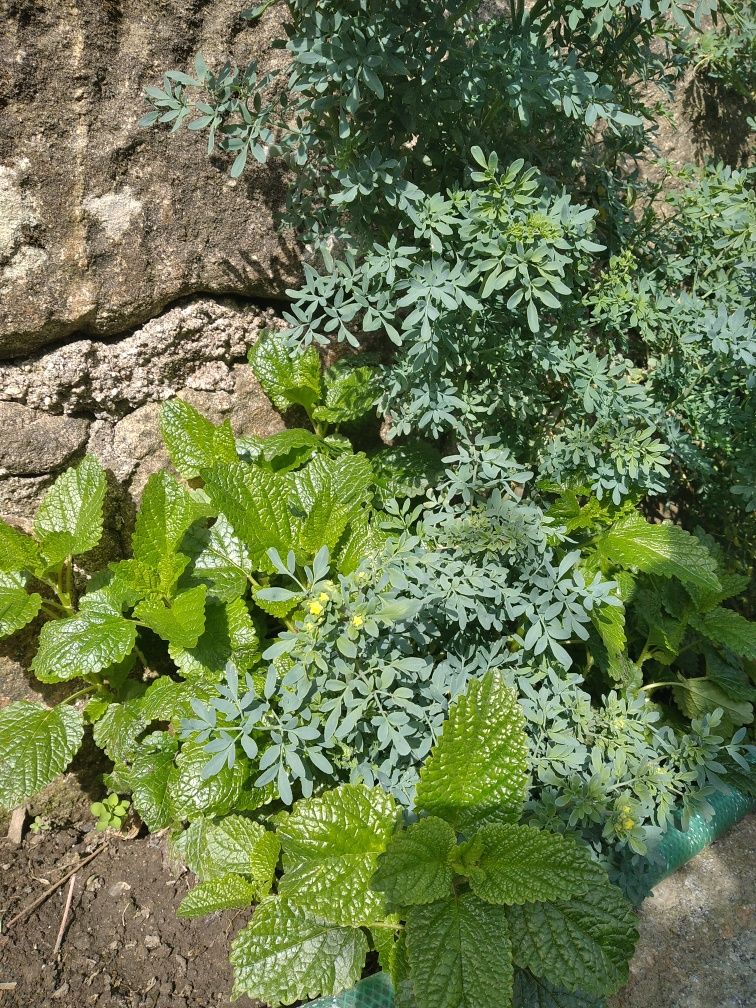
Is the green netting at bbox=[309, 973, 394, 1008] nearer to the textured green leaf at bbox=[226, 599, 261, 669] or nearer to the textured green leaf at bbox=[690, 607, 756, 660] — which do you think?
the textured green leaf at bbox=[226, 599, 261, 669]

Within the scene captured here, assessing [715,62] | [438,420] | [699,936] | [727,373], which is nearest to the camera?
[699,936]

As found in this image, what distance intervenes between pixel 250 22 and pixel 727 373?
157cm

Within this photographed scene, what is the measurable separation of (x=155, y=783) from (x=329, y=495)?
856mm

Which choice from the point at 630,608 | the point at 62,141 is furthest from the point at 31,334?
the point at 630,608

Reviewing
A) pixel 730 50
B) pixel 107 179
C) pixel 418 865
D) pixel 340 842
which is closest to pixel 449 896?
pixel 418 865

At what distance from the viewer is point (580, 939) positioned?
5.04 ft

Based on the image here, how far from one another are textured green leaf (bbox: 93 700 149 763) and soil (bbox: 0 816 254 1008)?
33cm

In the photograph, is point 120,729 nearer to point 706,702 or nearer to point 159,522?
point 159,522

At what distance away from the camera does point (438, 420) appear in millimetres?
2000

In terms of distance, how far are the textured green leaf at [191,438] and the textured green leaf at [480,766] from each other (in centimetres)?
101

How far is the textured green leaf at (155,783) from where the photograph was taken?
1.92 meters

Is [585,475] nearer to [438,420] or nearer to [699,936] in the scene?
[438,420]

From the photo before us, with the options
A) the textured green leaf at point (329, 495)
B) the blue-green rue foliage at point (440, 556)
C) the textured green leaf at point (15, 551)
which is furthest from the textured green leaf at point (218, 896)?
the textured green leaf at point (15, 551)

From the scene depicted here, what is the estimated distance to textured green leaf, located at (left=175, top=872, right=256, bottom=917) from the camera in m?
1.78
